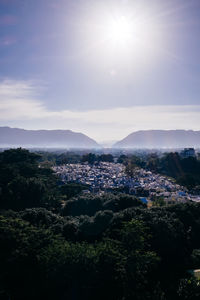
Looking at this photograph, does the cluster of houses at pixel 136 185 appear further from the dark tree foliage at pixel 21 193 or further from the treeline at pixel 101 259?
the treeline at pixel 101 259

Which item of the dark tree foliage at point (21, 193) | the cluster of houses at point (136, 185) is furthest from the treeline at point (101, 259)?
the cluster of houses at point (136, 185)

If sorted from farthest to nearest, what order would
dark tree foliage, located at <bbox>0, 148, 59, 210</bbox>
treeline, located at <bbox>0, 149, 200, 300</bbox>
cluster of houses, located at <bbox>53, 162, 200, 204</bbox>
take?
cluster of houses, located at <bbox>53, 162, 200, 204</bbox> < dark tree foliage, located at <bbox>0, 148, 59, 210</bbox> < treeline, located at <bbox>0, 149, 200, 300</bbox>

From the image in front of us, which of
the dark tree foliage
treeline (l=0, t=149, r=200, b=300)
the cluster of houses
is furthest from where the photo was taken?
the cluster of houses

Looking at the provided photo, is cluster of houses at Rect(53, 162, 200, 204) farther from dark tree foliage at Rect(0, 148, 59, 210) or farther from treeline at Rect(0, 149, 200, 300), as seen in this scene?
treeline at Rect(0, 149, 200, 300)

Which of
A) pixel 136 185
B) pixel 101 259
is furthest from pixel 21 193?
pixel 136 185

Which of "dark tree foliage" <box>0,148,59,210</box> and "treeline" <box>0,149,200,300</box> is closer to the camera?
"treeline" <box>0,149,200,300</box>

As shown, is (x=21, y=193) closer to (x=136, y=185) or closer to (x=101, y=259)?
(x=101, y=259)

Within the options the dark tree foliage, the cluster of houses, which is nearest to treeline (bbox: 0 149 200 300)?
the dark tree foliage

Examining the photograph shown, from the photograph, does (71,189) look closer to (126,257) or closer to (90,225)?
(90,225)

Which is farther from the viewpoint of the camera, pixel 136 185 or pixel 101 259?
pixel 136 185

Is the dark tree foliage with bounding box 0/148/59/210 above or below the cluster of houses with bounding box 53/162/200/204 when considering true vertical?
above

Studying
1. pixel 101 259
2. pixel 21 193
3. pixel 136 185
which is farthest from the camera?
pixel 136 185

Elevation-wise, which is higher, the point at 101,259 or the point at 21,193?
the point at 21,193
